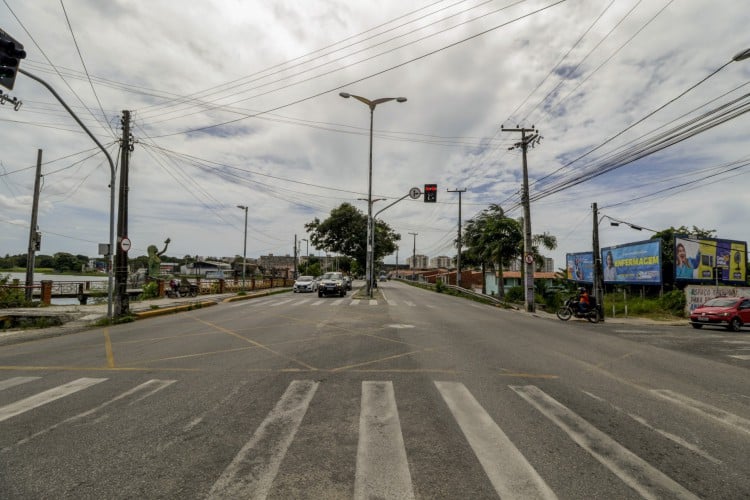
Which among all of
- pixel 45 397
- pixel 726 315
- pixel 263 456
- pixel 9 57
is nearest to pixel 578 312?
pixel 726 315

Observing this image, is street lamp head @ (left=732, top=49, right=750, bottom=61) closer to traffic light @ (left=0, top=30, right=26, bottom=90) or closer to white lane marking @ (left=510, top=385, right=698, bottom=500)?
white lane marking @ (left=510, top=385, right=698, bottom=500)

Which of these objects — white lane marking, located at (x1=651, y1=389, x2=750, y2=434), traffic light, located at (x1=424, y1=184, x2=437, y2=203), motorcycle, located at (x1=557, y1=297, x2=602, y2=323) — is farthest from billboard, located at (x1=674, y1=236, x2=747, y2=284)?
white lane marking, located at (x1=651, y1=389, x2=750, y2=434)

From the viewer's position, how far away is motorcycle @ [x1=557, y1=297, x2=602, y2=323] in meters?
18.1

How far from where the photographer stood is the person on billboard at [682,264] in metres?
24.3

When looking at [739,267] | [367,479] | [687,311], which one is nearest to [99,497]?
[367,479]

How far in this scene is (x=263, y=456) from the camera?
349 centimetres

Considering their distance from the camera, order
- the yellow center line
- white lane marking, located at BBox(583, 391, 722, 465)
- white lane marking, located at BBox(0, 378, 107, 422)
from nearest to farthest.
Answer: white lane marking, located at BBox(583, 391, 722, 465) → white lane marking, located at BBox(0, 378, 107, 422) → the yellow center line

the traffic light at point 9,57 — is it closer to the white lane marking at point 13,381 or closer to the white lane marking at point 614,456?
the white lane marking at point 13,381

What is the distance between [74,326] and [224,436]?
12812 mm

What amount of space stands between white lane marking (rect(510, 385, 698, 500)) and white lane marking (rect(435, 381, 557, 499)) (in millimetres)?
746

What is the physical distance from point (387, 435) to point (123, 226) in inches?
625

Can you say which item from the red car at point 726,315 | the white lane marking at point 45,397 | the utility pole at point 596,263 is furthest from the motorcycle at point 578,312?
the white lane marking at point 45,397

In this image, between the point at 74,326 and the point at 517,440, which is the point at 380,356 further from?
the point at 74,326

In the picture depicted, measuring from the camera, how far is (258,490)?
2932mm
